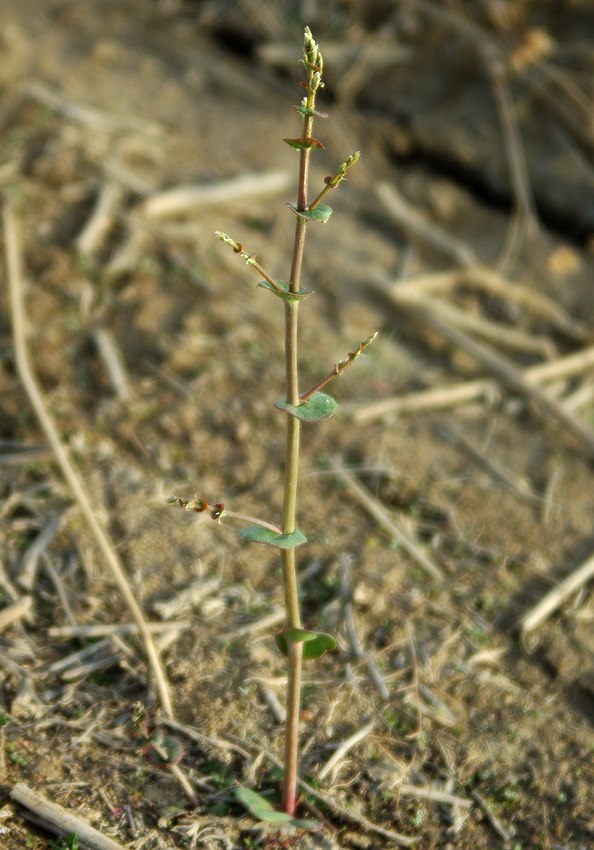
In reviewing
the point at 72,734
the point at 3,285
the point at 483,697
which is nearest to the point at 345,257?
the point at 3,285

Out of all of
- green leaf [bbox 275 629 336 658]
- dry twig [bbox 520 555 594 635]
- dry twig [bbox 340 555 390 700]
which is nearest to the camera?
green leaf [bbox 275 629 336 658]

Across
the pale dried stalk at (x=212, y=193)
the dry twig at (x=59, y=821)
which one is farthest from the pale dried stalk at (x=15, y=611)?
the pale dried stalk at (x=212, y=193)

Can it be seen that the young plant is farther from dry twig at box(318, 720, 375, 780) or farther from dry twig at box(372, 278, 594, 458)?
dry twig at box(372, 278, 594, 458)

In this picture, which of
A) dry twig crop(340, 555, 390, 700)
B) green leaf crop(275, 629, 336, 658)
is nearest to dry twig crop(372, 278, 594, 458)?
dry twig crop(340, 555, 390, 700)

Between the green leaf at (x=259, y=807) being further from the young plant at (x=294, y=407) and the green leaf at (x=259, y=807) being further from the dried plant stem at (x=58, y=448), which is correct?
the dried plant stem at (x=58, y=448)

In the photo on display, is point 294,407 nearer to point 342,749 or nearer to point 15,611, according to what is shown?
point 342,749

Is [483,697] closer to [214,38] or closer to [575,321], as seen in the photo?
[575,321]

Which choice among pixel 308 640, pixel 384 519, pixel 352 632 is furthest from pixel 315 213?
pixel 384 519
